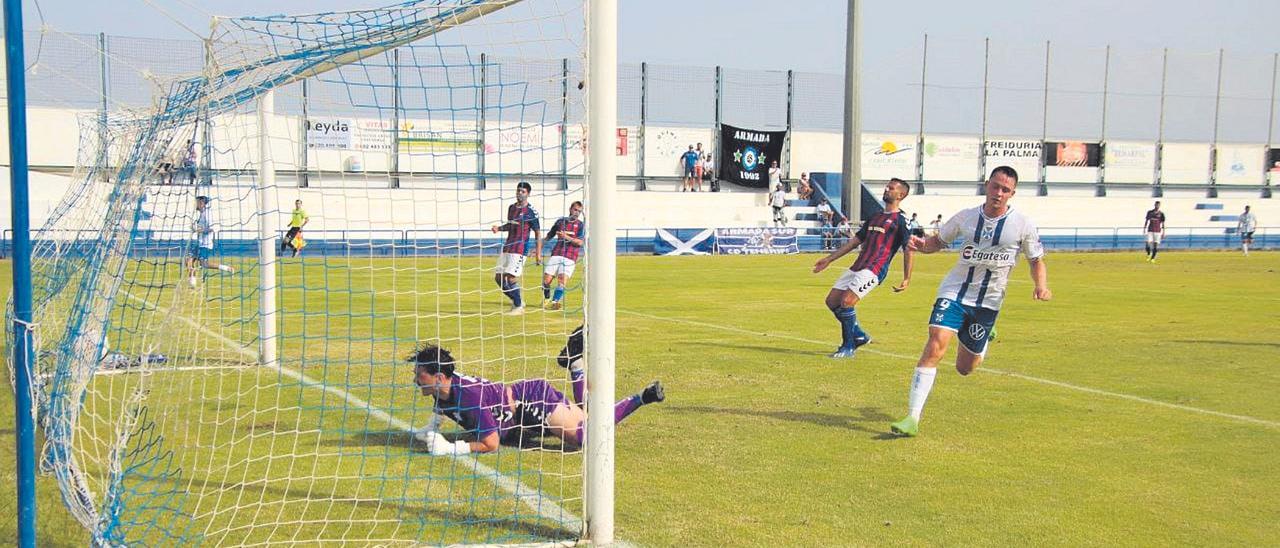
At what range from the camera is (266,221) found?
9.27m

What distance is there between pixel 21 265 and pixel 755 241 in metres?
36.4

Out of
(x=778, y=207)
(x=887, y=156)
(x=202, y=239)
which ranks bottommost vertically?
(x=202, y=239)

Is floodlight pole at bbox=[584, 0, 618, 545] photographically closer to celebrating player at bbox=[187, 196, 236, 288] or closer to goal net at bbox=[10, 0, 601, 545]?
goal net at bbox=[10, 0, 601, 545]

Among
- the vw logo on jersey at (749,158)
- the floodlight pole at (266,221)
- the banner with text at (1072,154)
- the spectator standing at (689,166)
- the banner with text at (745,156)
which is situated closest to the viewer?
the floodlight pole at (266,221)

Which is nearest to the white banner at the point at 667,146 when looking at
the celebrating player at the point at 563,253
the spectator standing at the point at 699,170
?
the spectator standing at the point at 699,170

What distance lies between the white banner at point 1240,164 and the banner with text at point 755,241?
29.3m

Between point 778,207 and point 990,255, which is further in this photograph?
point 778,207

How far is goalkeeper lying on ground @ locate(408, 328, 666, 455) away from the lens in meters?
6.55

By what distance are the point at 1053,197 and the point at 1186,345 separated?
4114 cm

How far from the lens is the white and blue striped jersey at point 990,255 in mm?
7820

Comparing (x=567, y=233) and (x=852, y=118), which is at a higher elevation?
(x=852, y=118)

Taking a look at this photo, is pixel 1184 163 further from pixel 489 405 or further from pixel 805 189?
pixel 489 405

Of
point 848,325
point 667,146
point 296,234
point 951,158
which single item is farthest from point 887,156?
point 296,234

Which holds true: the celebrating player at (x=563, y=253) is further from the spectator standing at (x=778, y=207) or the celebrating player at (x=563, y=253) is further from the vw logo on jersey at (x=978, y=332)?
the spectator standing at (x=778, y=207)
